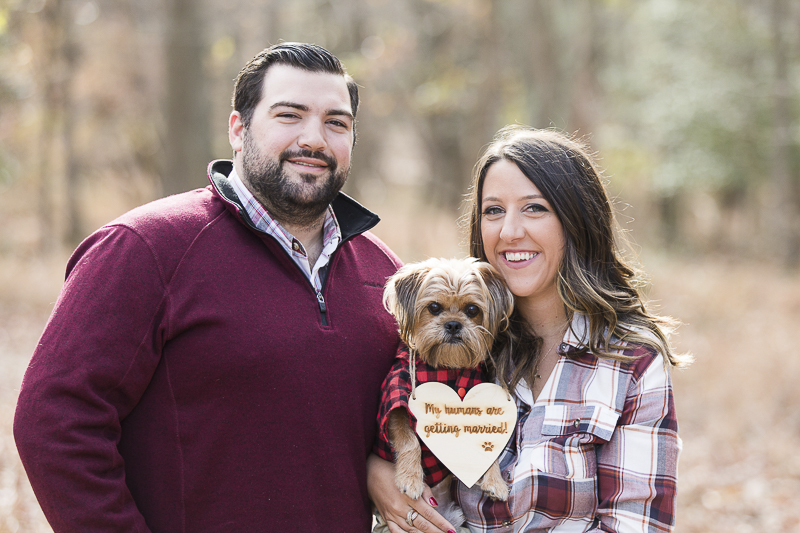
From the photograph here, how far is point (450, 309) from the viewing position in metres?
3.04

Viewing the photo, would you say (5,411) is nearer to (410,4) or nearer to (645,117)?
(410,4)

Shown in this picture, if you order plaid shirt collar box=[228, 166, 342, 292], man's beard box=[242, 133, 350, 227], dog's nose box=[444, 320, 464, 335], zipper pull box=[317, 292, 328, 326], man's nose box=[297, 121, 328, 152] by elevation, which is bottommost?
dog's nose box=[444, 320, 464, 335]

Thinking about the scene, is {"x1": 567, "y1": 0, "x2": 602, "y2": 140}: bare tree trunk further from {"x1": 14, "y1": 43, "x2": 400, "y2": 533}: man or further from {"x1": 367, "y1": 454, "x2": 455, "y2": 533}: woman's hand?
{"x1": 367, "y1": 454, "x2": 455, "y2": 533}: woman's hand

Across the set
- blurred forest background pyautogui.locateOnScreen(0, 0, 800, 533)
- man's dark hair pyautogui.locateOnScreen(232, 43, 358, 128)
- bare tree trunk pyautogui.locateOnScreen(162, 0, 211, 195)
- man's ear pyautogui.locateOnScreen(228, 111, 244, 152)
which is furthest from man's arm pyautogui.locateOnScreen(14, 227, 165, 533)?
bare tree trunk pyautogui.locateOnScreen(162, 0, 211, 195)

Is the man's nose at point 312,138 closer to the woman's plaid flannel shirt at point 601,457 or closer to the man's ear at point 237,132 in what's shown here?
the man's ear at point 237,132

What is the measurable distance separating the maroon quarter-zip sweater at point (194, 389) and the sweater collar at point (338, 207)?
37mm

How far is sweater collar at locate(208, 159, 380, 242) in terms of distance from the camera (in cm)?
271

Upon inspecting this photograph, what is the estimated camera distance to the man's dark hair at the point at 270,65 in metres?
2.84

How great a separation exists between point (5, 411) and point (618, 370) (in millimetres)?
6180

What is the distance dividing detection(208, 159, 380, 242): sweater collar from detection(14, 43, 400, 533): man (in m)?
0.02

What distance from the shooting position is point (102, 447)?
2.22 meters

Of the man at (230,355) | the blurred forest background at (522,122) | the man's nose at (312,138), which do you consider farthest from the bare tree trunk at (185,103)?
the man's nose at (312,138)

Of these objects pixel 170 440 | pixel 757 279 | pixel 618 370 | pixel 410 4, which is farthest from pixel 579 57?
pixel 170 440

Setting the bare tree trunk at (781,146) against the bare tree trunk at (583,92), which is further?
the bare tree trunk at (781,146)
